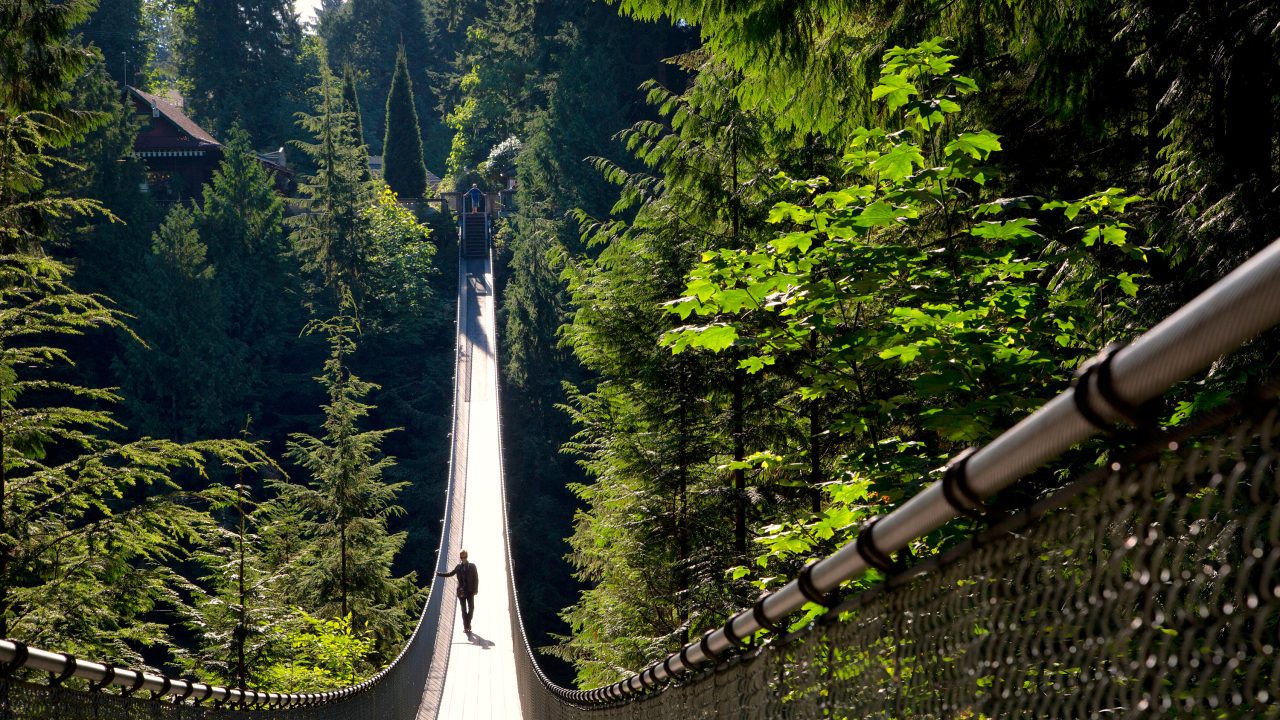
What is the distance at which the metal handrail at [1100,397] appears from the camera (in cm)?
75

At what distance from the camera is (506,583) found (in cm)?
1447

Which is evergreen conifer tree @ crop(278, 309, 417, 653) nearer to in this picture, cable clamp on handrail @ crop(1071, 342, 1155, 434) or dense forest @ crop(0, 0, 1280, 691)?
dense forest @ crop(0, 0, 1280, 691)

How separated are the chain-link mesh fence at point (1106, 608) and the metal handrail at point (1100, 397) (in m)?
0.06

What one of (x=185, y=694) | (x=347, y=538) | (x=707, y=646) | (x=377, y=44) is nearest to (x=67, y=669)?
(x=185, y=694)

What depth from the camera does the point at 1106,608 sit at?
0.99 meters

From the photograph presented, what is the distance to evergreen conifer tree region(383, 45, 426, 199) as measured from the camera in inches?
1650

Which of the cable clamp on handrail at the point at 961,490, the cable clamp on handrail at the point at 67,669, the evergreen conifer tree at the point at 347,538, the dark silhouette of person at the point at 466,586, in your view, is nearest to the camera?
the cable clamp on handrail at the point at 961,490

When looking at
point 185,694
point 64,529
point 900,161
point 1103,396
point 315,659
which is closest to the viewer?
point 1103,396

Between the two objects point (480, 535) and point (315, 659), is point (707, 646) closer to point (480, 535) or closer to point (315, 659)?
point (315, 659)

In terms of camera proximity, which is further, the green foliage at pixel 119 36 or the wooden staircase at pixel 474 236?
the green foliage at pixel 119 36

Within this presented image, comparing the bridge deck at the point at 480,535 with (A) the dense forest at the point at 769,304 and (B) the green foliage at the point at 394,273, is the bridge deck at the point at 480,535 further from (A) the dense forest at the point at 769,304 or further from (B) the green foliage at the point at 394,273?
(B) the green foliage at the point at 394,273

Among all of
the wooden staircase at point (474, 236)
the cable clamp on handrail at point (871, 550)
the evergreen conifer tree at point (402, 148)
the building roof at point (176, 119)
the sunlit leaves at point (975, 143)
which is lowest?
the cable clamp on handrail at point (871, 550)

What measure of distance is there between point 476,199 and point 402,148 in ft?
14.5

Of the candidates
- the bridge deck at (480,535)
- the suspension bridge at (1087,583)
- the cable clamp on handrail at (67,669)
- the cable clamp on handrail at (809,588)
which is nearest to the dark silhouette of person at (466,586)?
the bridge deck at (480,535)
